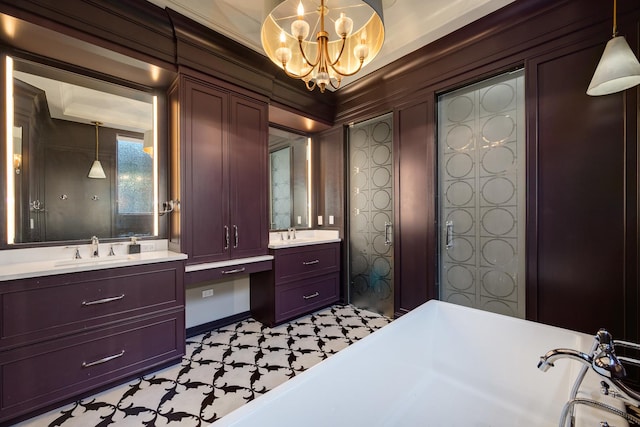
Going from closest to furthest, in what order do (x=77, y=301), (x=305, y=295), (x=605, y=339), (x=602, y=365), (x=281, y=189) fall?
(x=602, y=365), (x=605, y=339), (x=77, y=301), (x=305, y=295), (x=281, y=189)

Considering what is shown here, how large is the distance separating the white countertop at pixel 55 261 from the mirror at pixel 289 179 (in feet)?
5.13

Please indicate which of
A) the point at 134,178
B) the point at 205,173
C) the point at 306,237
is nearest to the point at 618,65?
the point at 205,173

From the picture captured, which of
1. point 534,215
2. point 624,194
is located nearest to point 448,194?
point 534,215

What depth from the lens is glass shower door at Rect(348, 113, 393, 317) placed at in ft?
10.8

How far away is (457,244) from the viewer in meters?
2.65

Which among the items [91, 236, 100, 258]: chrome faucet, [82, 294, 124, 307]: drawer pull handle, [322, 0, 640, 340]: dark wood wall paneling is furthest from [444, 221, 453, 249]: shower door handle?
[91, 236, 100, 258]: chrome faucet

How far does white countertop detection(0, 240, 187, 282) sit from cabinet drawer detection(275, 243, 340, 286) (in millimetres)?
1072

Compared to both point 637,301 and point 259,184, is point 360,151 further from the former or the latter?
point 637,301

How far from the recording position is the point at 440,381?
1.78 m

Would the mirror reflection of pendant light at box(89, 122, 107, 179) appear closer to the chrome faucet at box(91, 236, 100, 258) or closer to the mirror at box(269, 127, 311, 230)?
the chrome faucet at box(91, 236, 100, 258)

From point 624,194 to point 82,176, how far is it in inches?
166

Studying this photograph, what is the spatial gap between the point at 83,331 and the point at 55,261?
68 cm

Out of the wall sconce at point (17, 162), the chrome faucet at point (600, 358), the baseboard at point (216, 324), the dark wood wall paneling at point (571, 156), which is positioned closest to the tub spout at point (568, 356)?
the chrome faucet at point (600, 358)

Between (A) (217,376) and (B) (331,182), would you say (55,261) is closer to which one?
(A) (217,376)
